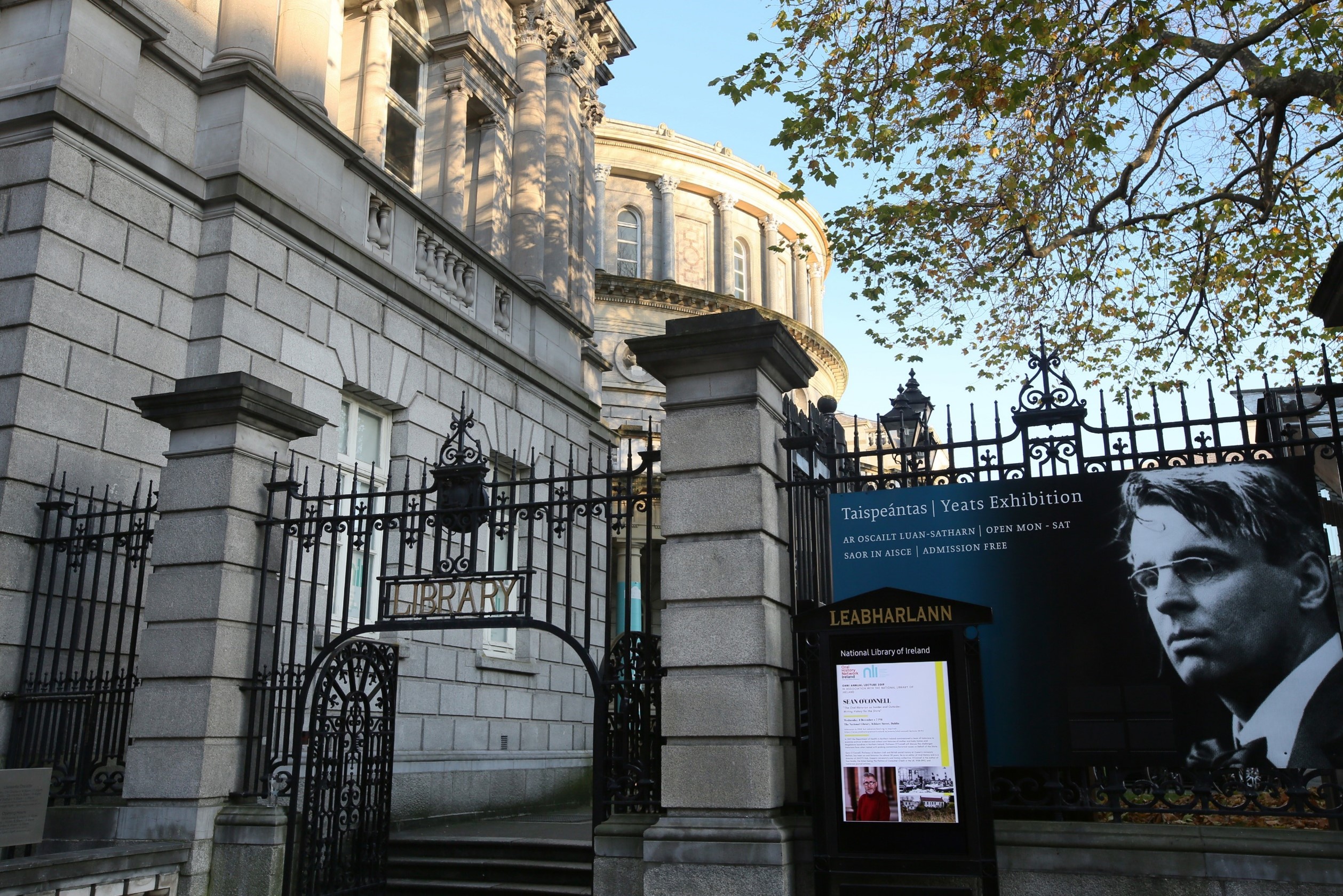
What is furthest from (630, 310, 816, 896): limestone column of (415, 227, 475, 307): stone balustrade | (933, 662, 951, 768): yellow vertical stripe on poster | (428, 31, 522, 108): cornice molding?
(428, 31, 522, 108): cornice molding

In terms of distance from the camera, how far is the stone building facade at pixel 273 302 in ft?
31.6

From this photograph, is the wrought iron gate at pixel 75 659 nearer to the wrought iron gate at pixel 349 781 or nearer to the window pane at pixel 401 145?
the wrought iron gate at pixel 349 781

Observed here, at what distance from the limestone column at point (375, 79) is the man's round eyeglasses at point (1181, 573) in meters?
11.9

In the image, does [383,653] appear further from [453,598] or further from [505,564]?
[505,564]

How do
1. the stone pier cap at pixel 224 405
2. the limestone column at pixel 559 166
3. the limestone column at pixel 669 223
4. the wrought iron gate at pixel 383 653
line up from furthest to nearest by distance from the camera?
the limestone column at pixel 669 223
the limestone column at pixel 559 166
the stone pier cap at pixel 224 405
the wrought iron gate at pixel 383 653

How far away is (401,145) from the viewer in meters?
17.6

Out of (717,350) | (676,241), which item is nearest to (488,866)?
(717,350)

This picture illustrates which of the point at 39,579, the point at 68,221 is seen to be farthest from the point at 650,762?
the point at 68,221

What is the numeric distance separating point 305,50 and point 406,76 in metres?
4.04

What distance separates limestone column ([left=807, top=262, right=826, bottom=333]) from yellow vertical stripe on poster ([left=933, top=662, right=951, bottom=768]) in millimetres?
47463

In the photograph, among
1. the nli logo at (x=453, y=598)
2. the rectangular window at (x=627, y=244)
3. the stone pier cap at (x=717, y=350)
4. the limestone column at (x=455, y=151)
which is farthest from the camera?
the rectangular window at (x=627, y=244)

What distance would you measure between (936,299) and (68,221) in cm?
1226

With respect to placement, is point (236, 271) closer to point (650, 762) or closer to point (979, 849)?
point (650, 762)

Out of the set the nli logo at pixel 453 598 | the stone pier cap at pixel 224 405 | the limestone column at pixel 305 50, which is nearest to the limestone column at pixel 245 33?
the limestone column at pixel 305 50
